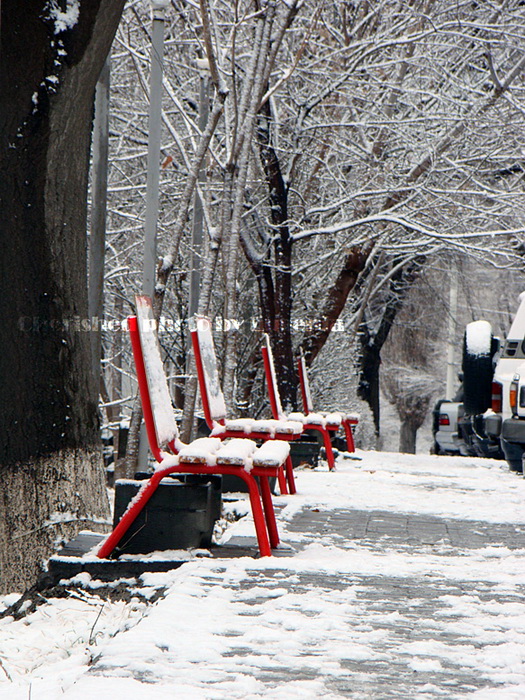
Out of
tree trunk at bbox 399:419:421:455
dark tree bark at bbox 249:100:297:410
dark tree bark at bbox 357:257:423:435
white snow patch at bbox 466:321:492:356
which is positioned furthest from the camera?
tree trunk at bbox 399:419:421:455

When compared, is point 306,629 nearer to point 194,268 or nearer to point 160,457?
point 160,457

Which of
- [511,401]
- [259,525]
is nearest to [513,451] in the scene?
[511,401]

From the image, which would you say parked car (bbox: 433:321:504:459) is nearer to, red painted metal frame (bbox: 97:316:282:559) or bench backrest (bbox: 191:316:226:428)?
bench backrest (bbox: 191:316:226:428)

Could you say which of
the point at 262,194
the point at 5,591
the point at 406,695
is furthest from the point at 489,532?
the point at 262,194

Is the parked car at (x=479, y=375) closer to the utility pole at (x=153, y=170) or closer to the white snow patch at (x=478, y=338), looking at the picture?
the white snow patch at (x=478, y=338)

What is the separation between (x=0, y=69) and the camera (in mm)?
5883

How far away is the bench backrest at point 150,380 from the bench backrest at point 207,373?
109 centimetres

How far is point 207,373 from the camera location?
7.21m

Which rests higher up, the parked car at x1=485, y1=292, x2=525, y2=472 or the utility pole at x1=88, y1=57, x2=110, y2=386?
the utility pole at x1=88, y1=57, x2=110, y2=386

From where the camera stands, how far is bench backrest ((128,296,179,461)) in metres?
5.34

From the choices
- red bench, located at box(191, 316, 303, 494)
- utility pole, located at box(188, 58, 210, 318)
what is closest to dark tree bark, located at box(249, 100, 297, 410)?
utility pole, located at box(188, 58, 210, 318)

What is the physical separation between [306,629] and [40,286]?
275 centimetres

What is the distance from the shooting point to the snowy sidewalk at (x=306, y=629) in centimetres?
340

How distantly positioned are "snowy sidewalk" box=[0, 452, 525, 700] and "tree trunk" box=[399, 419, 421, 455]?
3454 centimetres
